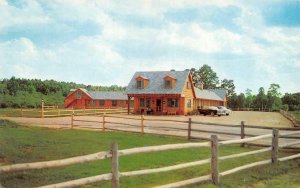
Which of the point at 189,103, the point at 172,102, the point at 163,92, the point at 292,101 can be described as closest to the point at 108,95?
the point at 189,103

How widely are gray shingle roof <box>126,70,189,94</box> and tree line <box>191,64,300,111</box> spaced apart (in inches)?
760

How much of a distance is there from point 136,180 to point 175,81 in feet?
136

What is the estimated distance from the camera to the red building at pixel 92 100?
232 ft

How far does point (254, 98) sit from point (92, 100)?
40.9m

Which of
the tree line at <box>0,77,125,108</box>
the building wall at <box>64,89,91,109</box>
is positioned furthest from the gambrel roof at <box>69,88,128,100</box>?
the tree line at <box>0,77,125,108</box>

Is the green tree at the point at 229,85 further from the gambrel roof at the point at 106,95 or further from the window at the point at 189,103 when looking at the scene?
the window at the point at 189,103

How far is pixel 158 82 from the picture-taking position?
5222 cm

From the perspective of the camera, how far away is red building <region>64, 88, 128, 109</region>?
232ft

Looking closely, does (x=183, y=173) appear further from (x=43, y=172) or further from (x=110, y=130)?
(x=110, y=130)

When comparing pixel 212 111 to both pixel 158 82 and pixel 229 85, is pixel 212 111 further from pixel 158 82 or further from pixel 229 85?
pixel 229 85

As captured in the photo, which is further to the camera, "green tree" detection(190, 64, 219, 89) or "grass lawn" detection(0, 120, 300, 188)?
"green tree" detection(190, 64, 219, 89)

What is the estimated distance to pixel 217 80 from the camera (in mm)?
105000

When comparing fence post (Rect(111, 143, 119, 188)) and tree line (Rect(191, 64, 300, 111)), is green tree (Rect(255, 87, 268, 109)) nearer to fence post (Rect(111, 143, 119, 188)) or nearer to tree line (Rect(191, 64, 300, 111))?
tree line (Rect(191, 64, 300, 111))

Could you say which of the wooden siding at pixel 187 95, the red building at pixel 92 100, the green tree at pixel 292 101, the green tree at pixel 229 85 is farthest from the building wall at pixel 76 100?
the green tree at pixel 229 85
